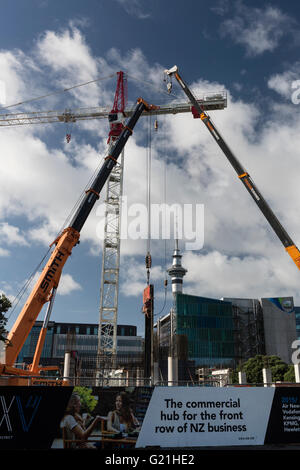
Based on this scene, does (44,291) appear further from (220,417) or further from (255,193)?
(255,193)

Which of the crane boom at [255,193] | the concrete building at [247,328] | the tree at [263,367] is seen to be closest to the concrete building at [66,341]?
the concrete building at [247,328]

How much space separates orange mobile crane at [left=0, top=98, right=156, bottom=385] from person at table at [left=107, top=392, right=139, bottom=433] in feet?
22.0

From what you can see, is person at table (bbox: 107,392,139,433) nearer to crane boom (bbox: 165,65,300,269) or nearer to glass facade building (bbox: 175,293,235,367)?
crane boom (bbox: 165,65,300,269)

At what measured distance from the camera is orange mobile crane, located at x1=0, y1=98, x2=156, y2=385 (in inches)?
698

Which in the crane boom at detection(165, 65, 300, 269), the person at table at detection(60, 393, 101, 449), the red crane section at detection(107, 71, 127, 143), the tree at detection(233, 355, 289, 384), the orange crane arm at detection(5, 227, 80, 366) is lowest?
the person at table at detection(60, 393, 101, 449)

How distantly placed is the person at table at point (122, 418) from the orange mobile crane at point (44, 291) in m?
6.70

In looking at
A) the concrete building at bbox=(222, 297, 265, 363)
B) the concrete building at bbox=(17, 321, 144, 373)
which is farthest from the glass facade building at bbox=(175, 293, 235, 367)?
the concrete building at bbox=(17, 321, 144, 373)

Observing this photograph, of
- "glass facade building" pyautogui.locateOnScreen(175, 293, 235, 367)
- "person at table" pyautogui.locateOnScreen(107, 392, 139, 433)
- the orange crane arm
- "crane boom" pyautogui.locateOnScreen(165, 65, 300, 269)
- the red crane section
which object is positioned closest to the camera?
"person at table" pyautogui.locateOnScreen(107, 392, 139, 433)

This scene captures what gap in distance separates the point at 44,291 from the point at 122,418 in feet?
32.8

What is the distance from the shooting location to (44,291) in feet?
64.9

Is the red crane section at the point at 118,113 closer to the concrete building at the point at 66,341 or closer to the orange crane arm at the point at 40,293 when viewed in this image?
the orange crane arm at the point at 40,293

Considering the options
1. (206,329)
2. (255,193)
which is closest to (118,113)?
(255,193)

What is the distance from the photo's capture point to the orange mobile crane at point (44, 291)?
58.1 ft
